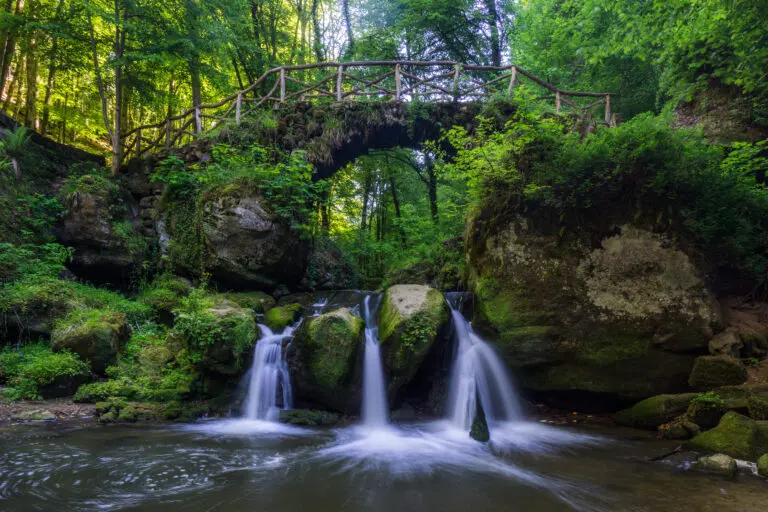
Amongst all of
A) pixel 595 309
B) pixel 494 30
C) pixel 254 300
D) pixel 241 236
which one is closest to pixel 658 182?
pixel 595 309

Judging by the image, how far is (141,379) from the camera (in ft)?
21.5

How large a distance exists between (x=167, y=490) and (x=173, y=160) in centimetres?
896

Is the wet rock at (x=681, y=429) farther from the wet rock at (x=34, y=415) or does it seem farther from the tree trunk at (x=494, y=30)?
the tree trunk at (x=494, y=30)

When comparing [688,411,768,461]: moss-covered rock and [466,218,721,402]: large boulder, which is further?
[466,218,721,402]: large boulder

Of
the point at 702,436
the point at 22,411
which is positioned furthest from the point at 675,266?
the point at 22,411

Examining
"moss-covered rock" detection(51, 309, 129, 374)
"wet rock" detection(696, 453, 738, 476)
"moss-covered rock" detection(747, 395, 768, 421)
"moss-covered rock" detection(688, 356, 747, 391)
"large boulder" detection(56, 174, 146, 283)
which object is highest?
"large boulder" detection(56, 174, 146, 283)

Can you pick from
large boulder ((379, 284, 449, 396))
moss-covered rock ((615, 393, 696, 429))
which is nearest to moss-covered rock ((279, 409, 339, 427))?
large boulder ((379, 284, 449, 396))

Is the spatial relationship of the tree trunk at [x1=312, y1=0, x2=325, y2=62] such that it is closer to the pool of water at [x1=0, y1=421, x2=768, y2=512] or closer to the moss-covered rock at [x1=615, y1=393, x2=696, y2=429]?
the pool of water at [x1=0, y1=421, x2=768, y2=512]

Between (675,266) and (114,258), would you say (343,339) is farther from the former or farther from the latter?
(114,258)

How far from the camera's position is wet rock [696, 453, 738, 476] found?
390 centimetres

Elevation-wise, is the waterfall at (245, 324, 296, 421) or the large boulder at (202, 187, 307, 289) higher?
the large boulder at (202, 187, 307, 289)

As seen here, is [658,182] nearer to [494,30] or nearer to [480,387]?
[480,387]

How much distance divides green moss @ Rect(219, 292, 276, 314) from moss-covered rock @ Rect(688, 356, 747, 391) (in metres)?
7.89

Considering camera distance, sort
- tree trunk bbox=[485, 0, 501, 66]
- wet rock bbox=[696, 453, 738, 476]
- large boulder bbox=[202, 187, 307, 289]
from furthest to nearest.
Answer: tree trunk bbox=[485, 0, 501, 66] < large boulder bbox=[202, 187, 307, 289] < wet rock bbox=[696, 453, 738, 476]
